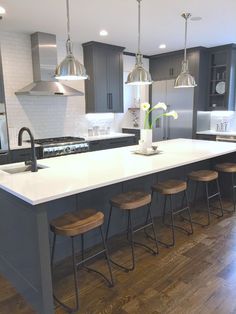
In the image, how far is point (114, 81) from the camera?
18.6ft

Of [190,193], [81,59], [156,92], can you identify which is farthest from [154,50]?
[190,193]

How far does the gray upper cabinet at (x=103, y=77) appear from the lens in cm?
525

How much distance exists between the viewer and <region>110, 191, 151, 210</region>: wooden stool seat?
7.82ft

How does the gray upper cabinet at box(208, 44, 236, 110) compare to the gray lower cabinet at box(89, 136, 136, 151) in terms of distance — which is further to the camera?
the gray upper cabinet at box(208, 44, 236, 110)

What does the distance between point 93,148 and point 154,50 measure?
2.74m

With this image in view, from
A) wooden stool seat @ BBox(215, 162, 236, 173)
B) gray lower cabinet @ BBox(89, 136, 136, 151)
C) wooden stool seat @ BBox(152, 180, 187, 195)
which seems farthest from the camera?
gray lower cabinet @ BBox(89, 136, 136, 151)

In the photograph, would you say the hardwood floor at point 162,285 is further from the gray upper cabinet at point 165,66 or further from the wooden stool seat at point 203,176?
the gray upper cabinet at point 165,66

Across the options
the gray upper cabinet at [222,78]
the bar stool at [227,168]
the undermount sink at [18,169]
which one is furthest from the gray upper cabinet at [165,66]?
the undermount sink at [18,169]

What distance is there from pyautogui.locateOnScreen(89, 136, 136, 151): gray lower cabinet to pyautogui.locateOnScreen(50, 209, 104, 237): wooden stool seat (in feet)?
9.34

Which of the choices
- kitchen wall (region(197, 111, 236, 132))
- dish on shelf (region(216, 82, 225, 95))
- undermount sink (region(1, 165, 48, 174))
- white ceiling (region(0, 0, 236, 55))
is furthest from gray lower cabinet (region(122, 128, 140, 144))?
undermount sink (region(1, 165, 48, 174))

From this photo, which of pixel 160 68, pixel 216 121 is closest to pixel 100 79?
pixel 160 68

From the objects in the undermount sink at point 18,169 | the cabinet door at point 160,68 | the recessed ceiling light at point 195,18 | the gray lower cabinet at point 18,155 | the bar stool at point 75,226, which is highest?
the recessed ceiling light at point 195,18

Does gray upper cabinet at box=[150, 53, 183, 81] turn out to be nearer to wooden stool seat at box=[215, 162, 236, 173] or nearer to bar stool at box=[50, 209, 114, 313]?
wooden stool seat at box=[215, 162, 236, 173]

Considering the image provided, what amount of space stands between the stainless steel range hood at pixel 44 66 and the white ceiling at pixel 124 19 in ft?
0.56
